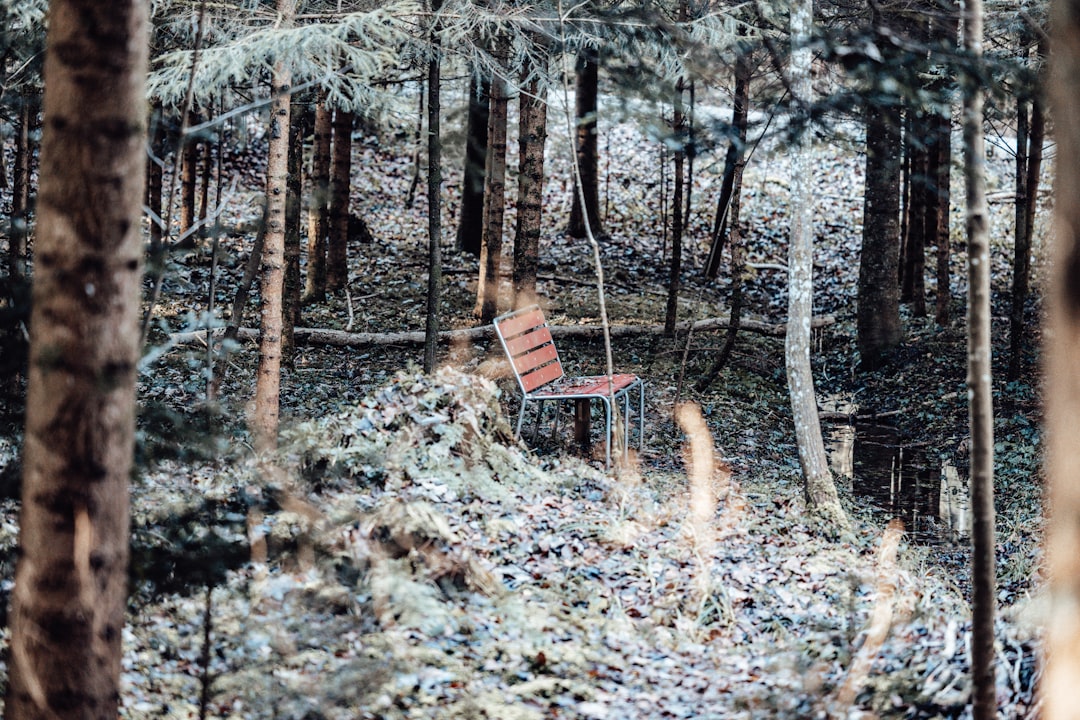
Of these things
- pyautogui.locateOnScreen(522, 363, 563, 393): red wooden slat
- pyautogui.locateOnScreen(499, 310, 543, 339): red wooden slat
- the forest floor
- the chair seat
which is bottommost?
the forest floor

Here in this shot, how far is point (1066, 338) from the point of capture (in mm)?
2574

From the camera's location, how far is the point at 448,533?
5273 millimetres

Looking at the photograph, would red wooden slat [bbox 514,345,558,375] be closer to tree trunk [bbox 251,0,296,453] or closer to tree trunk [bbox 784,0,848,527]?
tree trunk [bbox 251,0,296,453]

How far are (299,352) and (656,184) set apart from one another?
13219 mm

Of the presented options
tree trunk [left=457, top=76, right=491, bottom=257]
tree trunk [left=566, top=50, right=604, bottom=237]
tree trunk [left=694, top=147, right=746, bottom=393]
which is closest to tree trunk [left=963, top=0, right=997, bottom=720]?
tree trunk [left=694, top=147, right=746, bottom=393]

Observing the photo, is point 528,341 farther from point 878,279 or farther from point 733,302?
point 878,279

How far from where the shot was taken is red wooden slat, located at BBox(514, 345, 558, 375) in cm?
796

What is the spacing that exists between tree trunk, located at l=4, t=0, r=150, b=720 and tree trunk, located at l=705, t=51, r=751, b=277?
9.09ft

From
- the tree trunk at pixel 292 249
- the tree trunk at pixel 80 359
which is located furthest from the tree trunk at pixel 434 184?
the tree trunk at pixel 80 359

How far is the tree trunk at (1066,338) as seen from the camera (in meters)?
2.55

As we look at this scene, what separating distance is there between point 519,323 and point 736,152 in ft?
11.4

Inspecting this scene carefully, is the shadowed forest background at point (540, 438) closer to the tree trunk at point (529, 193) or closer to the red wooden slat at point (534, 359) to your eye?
the tree trunk at point (529, 193)

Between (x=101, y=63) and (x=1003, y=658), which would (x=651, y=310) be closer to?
(x=1003, y=658)

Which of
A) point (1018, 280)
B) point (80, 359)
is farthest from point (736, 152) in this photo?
point (1018, 280)
